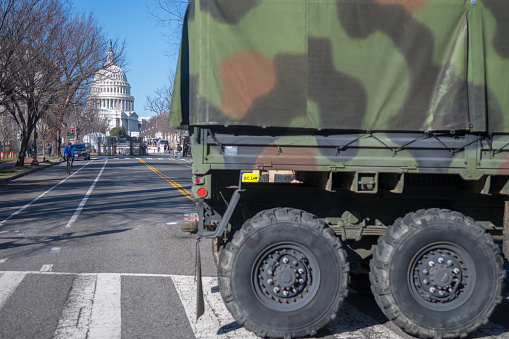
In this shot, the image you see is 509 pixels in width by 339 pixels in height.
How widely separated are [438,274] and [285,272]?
1.36 m

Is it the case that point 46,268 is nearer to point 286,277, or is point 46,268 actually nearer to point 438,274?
point 286,277

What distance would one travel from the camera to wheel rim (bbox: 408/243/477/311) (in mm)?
4887

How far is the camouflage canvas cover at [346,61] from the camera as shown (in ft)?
15.9

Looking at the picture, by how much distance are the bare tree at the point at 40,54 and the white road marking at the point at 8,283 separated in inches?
664

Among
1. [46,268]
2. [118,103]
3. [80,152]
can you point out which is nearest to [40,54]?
[46,268]

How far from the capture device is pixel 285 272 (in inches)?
192

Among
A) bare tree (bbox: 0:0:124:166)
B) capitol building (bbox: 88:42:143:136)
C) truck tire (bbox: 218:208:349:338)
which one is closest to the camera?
truck tire (bbox: 218:208:349:338)

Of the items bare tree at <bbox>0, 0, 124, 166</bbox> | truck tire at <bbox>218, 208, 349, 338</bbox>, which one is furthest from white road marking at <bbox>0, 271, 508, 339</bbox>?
bare tree at <bbox>0, 0, 124, 166</bbox>

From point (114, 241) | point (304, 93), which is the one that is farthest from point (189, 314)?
point (114, 241)

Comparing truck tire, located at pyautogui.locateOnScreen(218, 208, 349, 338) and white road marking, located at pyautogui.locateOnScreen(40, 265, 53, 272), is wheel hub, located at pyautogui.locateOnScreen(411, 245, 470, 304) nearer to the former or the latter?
truck tire, located at pyautogui.locateOnScreen(218, 208, 349, 338)

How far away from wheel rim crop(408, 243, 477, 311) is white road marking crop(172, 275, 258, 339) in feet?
5.22

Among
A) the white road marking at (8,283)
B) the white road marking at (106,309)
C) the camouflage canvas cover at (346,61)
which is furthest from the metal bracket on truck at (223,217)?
the white road marking at (8,283)

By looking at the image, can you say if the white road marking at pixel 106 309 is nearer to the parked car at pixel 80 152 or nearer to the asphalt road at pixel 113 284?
the asphalt road at pixel 113 284

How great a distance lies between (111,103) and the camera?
151875 mm
